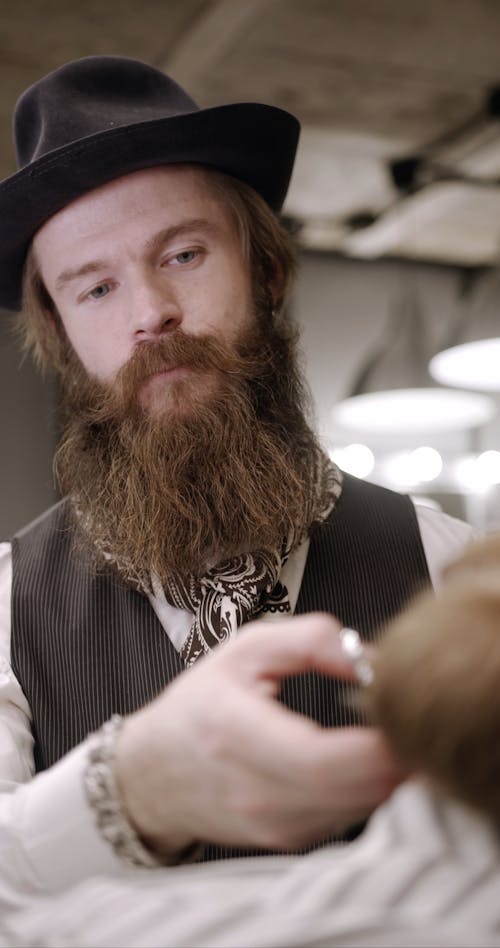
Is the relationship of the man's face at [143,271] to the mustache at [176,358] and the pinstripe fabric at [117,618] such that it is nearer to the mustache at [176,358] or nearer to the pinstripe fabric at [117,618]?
the mustache at [176,358]

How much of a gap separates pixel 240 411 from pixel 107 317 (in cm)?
21

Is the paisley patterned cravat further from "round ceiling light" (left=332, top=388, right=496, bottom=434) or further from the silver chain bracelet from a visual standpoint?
"round ceiling light" (left=332, top=388, right=496, bottom=434)

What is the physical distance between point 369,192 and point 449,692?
5.21 metres

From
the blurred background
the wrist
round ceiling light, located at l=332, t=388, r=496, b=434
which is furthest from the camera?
round ceiling light, located at l=332, t=388, r=496, b=434

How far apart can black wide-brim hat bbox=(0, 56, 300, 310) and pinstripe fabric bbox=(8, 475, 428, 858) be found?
1.42ft

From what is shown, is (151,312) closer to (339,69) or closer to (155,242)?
(155,242)

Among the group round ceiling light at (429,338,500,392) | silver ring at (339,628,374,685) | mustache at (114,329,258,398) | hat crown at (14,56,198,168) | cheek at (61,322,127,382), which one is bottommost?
silver ring at (339,628,374,685)

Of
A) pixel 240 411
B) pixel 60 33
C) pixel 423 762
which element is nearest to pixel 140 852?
pixel 423 762

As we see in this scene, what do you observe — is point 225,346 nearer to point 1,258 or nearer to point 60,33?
point 1,258

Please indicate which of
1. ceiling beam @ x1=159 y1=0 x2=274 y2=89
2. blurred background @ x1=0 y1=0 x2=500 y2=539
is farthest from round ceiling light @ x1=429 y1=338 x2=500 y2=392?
ceiling beam @ x1=159 y1=0 x2=274 y2=89

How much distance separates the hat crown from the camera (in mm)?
1395

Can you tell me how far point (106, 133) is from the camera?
129cm

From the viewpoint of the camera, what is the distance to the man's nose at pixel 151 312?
1330 mm

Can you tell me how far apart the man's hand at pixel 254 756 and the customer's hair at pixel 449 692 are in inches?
2.6
